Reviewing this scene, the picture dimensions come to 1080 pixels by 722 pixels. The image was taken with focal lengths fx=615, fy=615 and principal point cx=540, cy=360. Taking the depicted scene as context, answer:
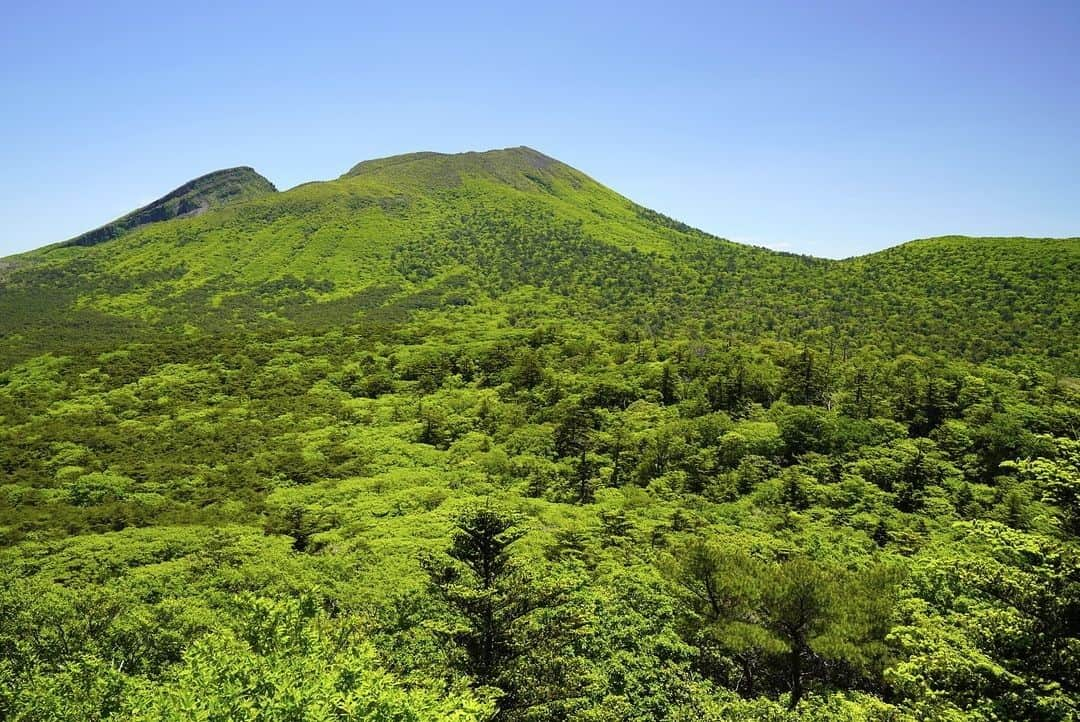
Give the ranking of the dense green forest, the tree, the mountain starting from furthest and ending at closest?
the mountain
the tree
the dense green forest

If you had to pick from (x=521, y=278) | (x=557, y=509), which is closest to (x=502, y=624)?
(x=557, y=509)

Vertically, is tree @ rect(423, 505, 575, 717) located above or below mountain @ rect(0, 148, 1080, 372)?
below

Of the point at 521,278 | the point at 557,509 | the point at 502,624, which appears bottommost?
the point at 557,509

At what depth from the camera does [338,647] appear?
79.2 ft

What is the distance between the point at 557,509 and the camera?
150ft

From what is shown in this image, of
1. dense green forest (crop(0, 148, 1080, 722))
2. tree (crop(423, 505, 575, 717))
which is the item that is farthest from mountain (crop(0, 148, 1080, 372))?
tree (crop(423, 505, 575, 717))

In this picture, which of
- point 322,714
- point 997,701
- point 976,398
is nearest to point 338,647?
point 322,714

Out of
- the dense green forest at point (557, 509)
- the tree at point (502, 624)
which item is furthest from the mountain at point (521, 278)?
the tree at point (502, 624)

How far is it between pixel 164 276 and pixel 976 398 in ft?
519

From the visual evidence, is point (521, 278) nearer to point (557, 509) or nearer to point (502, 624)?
point (557, 509)

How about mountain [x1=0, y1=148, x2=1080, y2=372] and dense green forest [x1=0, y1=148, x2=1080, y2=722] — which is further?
mountain [x1=0, y1=148, x2=1080, y2=372]

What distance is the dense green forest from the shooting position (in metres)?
15.6

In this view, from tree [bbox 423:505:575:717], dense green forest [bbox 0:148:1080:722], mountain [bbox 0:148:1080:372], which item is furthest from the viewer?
mountain [bbox 0:148:1080:372]

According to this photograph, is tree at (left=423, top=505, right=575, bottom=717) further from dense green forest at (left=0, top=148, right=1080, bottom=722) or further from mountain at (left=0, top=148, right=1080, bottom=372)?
mountain at (left=0, top=148, right=1080, bottom=372)
